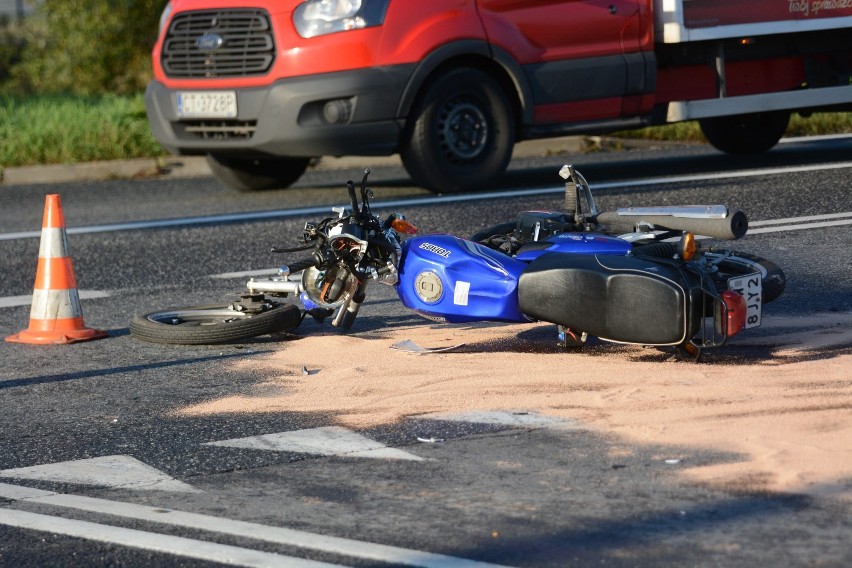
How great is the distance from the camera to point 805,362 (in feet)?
16.8

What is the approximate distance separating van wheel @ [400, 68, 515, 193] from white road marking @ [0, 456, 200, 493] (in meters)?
6.20

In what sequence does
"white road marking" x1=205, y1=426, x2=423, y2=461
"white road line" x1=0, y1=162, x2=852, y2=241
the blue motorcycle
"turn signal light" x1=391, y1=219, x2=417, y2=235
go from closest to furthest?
"white road marking" x1=205, y1=426, x2=423, y2=461, the blue motorcycle, "turn signal light" x1=391, y1=219, x2=417, y2=235, "white road line" x1=0, y1=162, x2=852, y2=241

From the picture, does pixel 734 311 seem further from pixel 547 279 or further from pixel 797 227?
pixel 797 227

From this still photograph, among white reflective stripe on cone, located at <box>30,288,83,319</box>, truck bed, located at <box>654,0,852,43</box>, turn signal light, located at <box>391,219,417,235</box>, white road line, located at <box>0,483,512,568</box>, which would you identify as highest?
truck bed, located at <box>654,0,852,43</box>

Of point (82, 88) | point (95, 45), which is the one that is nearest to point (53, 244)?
point (95, 45)

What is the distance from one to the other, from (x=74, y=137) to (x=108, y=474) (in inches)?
411

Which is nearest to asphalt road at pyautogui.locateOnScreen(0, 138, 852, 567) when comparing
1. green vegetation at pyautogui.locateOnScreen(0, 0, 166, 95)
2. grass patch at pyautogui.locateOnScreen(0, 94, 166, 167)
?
grass patch at pyautogui.locateOnScreen(0, 94, 166, 167)

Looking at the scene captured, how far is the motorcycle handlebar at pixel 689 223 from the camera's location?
5641mm

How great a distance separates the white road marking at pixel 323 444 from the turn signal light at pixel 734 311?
1329 mm

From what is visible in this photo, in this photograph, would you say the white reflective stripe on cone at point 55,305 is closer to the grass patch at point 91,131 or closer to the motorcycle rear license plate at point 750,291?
the motorcycle rear license plate at point 750,291

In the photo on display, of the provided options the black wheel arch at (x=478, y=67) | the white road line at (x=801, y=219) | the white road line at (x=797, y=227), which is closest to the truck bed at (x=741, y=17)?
the black wheel arch at (x=478, y=67)

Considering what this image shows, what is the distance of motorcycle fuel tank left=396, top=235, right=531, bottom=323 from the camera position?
5.47 m

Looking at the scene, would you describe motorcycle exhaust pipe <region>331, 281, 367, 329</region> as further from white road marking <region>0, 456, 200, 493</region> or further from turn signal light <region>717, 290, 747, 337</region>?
white road marking <region>0, 456, 200, 493</region>

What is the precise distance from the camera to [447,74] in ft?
34.1
